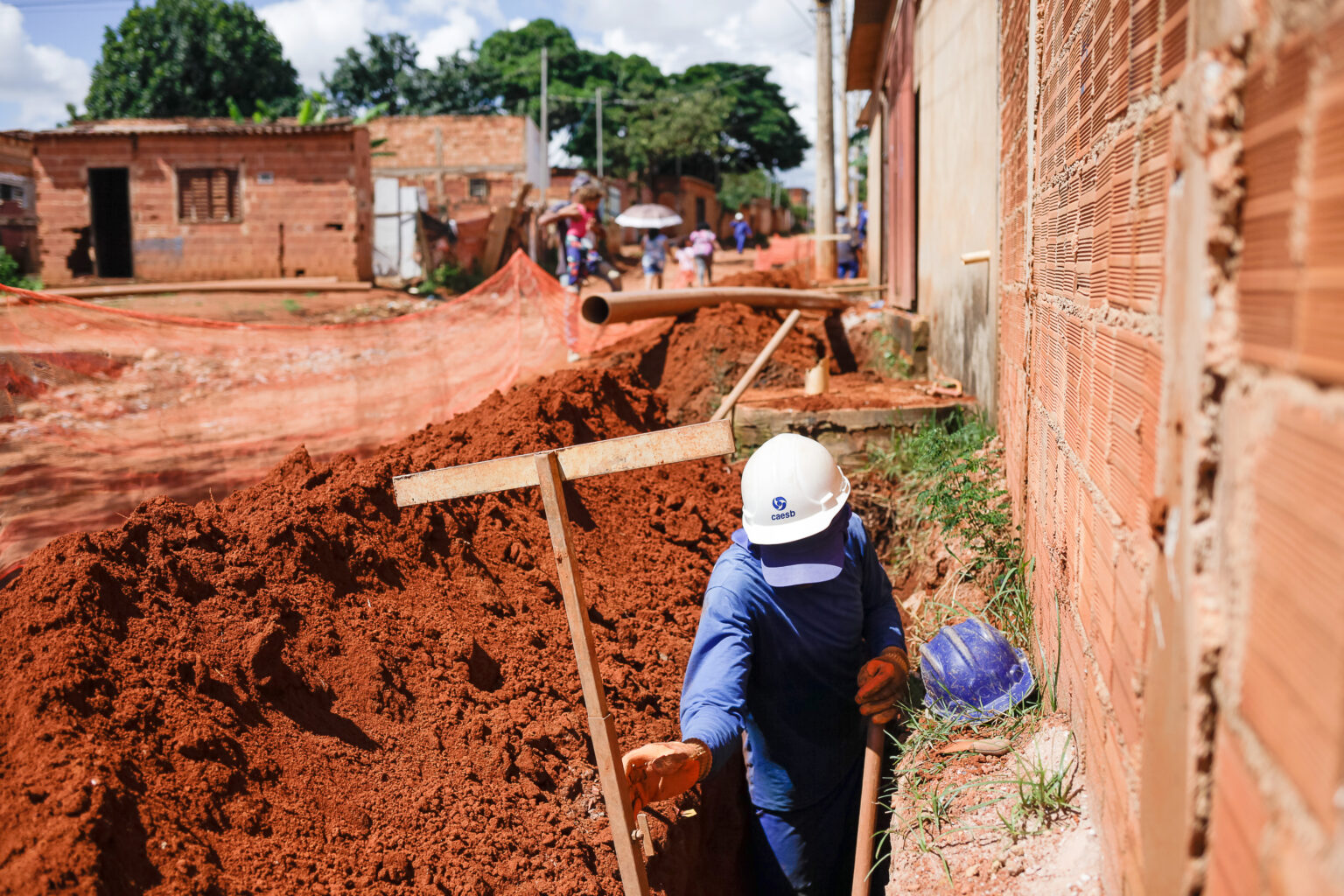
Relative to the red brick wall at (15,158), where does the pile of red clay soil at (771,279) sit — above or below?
below

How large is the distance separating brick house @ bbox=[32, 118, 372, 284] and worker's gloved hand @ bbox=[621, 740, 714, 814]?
19710mm

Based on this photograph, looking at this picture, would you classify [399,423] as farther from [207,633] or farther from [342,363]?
[207,633]

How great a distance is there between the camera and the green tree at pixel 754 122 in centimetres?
5241

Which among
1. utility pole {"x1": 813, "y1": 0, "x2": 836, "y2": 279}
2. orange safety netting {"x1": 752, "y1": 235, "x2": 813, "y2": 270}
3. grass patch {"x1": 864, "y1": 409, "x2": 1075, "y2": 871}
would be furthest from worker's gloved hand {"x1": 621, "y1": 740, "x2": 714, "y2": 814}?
orange safety netting {"x1": 752, "y1": 235, "x2": 813, "y2": 270}

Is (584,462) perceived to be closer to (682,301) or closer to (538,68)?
(682,301)

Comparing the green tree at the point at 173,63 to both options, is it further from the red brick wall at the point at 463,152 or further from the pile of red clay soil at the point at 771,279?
the pile of red clay soil at the point at 771,279

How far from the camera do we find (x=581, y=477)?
2586 mm

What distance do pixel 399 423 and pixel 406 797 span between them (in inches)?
194

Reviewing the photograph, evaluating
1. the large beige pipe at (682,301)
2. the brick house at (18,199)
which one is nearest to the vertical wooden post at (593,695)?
the large beige pipe at (682,301)

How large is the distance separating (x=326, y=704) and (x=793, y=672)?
155 centimetres

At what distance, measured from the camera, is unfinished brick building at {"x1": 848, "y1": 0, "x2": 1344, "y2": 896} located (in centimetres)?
93

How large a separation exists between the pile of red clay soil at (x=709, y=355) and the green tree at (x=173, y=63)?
32.8 m

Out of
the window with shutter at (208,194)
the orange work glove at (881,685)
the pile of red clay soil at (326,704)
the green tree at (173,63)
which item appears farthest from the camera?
the green tree at (173,63)

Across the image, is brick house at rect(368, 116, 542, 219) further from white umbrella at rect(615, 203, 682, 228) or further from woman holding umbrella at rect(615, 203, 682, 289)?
white umbrella at rect(615, 203, 682, 228)
